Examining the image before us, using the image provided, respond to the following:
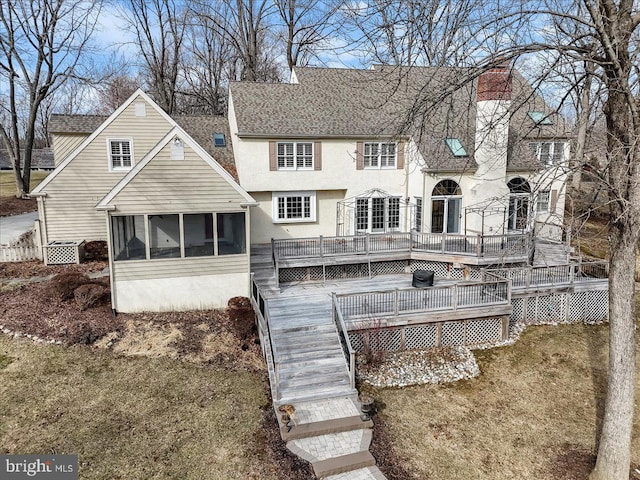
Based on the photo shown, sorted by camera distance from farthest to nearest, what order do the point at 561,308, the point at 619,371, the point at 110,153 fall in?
the point at 110,153 < the point at 561,308 < the point at 619,371

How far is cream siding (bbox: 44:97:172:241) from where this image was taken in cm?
1878

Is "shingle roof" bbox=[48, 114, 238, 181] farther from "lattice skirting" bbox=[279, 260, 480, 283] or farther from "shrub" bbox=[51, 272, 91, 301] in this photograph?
"shrub" bbox=[51, 272, 91, 301]

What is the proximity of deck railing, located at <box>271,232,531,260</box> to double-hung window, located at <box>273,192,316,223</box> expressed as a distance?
96.1 inches

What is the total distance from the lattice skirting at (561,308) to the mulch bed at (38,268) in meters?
16.5

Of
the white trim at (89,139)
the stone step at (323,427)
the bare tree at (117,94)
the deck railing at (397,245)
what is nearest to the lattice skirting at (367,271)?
the deck railing at (397,245)

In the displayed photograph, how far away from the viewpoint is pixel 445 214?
19.5 m

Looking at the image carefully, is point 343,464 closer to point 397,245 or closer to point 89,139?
point 397,245

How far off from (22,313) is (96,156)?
27.3 ft

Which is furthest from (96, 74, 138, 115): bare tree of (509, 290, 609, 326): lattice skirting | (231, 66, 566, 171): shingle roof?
(509, 290, 609, 326): lattice skirting

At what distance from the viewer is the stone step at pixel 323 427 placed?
353 inches

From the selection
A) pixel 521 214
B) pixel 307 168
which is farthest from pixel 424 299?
pixel 307 168

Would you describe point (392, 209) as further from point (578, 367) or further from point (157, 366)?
point (157, 366)

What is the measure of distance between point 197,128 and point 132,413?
53.1ft

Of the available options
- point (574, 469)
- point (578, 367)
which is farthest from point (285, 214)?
point (574, 469)
